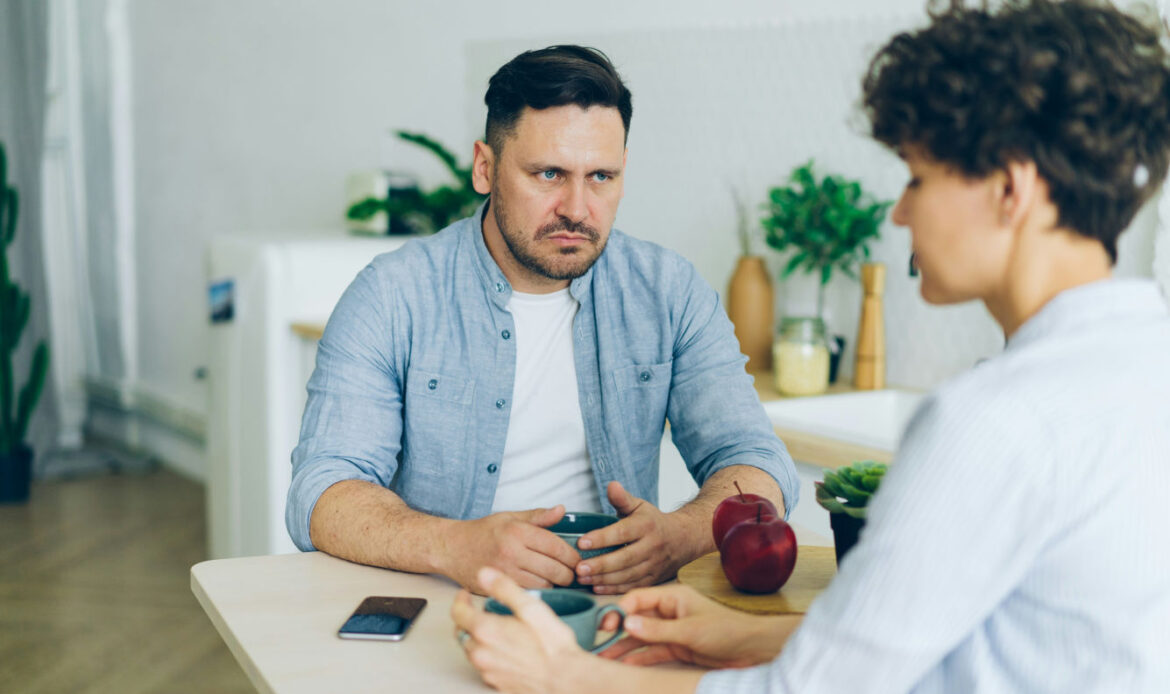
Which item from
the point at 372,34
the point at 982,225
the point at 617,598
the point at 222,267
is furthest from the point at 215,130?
the point at 982,225

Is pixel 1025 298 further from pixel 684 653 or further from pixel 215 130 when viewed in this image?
pixel 215 130

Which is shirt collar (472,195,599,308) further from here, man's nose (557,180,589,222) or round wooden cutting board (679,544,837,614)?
round wooden cutting board (679,544,837,614)

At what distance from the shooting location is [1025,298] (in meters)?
0.90

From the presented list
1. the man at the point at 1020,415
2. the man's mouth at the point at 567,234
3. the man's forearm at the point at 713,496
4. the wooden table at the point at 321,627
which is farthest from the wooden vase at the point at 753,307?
the man at the point at 1020,415

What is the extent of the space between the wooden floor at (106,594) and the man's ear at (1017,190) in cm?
270

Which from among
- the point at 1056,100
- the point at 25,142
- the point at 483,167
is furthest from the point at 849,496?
the point at 25,142

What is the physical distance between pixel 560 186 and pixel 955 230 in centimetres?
94

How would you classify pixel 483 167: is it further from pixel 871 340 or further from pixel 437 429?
pixel 871 340

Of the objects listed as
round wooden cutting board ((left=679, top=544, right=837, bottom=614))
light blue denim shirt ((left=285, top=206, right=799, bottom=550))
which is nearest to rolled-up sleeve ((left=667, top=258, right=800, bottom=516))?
light blue denim shirt ((left=285, top=206, right=799, bottom=550))

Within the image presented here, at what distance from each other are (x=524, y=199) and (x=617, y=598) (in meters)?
0.72

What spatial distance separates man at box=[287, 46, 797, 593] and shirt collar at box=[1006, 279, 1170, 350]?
74 centimetres

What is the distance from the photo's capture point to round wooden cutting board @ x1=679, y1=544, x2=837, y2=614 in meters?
1.17

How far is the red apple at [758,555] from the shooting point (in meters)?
1.19

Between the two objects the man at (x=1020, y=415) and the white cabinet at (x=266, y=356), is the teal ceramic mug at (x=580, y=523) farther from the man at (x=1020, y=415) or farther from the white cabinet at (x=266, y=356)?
the white cabinet at (x=266, y=356)
